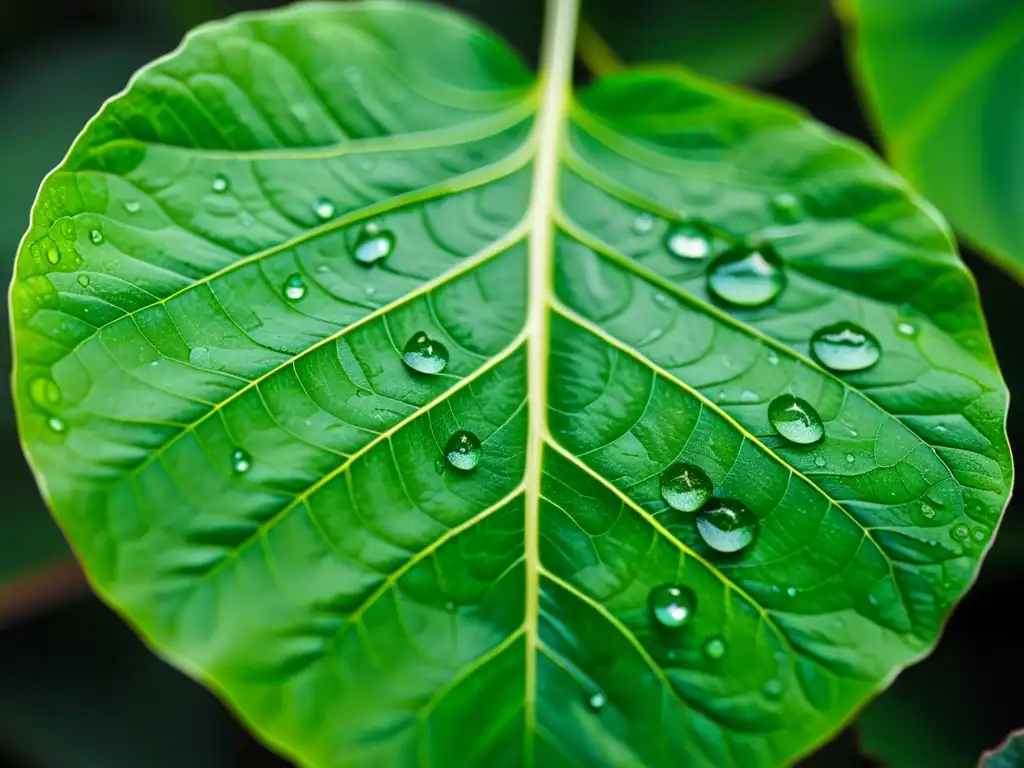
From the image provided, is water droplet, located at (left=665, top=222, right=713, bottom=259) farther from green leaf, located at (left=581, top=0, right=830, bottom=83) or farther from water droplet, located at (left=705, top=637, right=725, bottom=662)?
green leaf, located at (left=581, top=0, right=830, bottom=83)

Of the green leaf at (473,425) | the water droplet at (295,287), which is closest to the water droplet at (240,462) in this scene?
the green leaf at (473,425)

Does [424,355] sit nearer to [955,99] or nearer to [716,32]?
[955,99]

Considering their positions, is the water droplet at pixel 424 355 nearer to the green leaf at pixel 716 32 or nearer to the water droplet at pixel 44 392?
the water droplet at pixel 44 392

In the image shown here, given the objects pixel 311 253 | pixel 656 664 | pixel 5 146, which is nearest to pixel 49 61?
pixel 5 146

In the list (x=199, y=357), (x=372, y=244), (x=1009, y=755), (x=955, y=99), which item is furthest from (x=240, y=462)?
(x=955, y=99)

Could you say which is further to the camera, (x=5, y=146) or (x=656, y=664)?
(x=5, y=146)

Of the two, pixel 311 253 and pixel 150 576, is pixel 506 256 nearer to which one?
pixel 311 253
